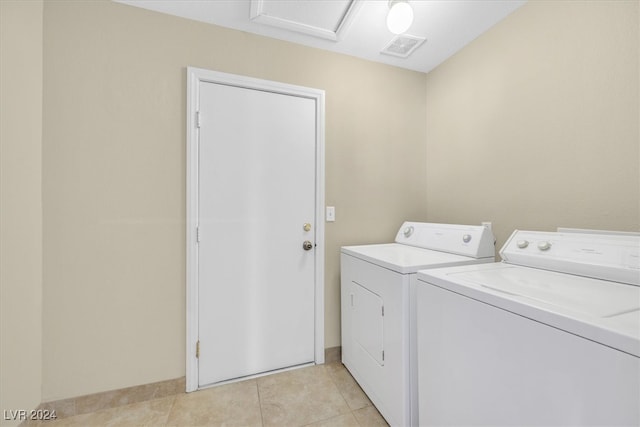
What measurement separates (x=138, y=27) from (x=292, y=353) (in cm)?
239

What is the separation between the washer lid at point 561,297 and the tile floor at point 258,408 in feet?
3.21

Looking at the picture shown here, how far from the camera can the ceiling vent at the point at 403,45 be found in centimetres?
184

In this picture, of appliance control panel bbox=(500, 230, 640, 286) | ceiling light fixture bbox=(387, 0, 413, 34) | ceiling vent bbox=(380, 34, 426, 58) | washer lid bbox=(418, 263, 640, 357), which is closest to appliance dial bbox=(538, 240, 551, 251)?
appliance control panel bbox=(500, 230, 640, 286)

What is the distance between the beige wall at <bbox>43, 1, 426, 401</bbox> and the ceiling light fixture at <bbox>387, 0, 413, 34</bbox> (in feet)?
2.70

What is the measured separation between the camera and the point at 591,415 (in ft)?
2.01

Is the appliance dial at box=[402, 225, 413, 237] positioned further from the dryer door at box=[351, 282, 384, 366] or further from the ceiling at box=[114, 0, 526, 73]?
the ceiling at box=[114, 0, 526, 73]

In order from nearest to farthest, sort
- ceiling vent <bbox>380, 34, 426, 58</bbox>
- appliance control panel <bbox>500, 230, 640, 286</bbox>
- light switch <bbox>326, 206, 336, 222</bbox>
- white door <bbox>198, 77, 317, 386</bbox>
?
appliance control panel <bbox>500, 230, 640, 286</bbox>
white door <bbox>198, 77, 317, 386</bbox>
ceiling vent <bbox>380, 34, 426, 58</bbox>
light switch <bbox>326, 206, 336, 222</bbox>

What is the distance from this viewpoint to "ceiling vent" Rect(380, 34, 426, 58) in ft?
6.04

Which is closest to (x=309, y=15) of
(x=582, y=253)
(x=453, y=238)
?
(x=453, y=238)

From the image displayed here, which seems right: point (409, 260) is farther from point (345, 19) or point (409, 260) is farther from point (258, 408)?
point (345, 19)

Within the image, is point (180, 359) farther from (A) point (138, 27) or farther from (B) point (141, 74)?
(A) point (138, 27)

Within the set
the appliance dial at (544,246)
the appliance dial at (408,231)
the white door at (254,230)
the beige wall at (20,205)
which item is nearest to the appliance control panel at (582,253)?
the appliance dial at (544,246)

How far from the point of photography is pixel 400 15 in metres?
1.41

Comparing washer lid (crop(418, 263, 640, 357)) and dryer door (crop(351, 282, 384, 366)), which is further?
dryer door (crop(351, 282, 384, 366))
